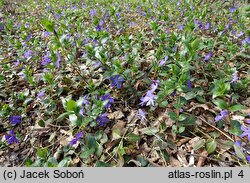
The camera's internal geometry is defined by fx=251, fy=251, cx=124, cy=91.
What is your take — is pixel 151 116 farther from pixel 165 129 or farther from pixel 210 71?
pixel 210 71

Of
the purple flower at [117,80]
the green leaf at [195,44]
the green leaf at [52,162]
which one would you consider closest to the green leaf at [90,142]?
the green leaf at [52,162]

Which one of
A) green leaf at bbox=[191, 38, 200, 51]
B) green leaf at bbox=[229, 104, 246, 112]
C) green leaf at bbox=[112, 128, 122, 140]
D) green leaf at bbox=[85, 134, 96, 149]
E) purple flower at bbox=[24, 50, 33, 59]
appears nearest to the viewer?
green leaf at bbox=[229, 104, 246, 112]

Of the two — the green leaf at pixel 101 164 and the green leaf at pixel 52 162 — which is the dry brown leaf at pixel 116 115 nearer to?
the green leaf at pixel 101 164

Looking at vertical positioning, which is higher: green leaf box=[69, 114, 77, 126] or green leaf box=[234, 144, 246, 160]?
green leaf box=[69, 114, 77, 126]

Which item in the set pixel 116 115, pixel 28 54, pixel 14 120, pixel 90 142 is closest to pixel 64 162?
pixel 90 142

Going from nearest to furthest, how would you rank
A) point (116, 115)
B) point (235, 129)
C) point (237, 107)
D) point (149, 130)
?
point (237, 107) → point (235, 129) → point (149, 130) → point (116, 115)

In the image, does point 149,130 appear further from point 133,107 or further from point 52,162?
point 52,162

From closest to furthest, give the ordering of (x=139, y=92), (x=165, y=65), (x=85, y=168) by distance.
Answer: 1. (x=85, y=168)
2. (x=139, y=92)
3. (x=165, y=65)

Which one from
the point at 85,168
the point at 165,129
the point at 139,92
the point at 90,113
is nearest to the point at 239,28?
the point at 139,92

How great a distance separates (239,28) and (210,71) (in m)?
1.21

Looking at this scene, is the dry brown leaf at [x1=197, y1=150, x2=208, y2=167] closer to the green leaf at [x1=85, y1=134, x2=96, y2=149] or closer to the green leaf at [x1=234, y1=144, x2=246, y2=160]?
the green leaf at [x1=234, y1=144, x2=246, y2=160]

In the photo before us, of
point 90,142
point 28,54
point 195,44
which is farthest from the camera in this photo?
point 28,54

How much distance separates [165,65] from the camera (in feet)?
8.80

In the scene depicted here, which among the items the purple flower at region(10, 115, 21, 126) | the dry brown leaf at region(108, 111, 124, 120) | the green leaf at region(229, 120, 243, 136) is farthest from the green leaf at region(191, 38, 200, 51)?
the purple flower at region(10, 115, 21, 126)
